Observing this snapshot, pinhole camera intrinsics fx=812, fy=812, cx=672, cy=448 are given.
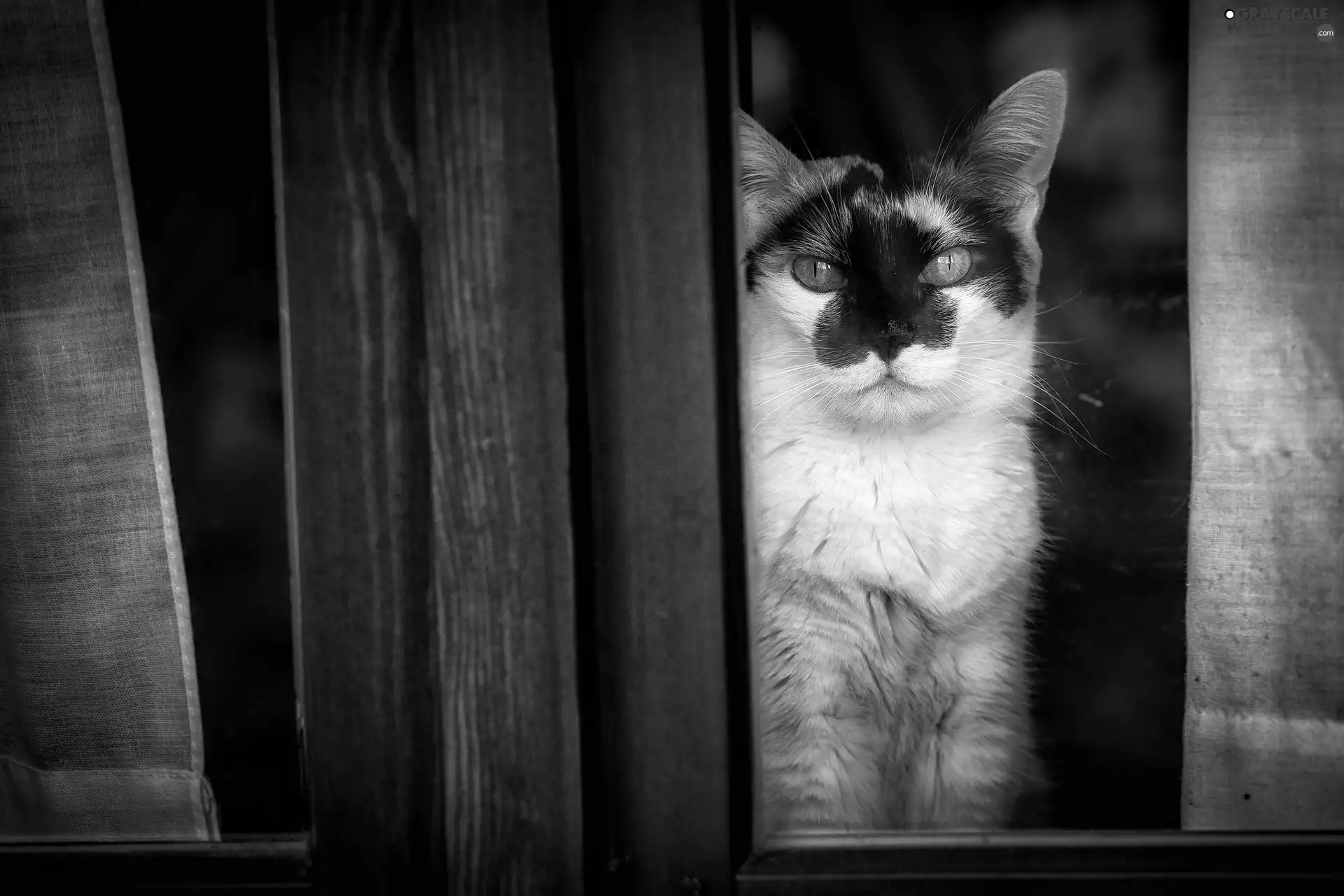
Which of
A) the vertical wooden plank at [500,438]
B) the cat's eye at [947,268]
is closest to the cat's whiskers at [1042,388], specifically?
the cat's eye at [947,268]

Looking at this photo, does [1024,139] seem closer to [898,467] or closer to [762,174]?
[762,174]

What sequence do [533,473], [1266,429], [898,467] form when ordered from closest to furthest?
[533,473], [1266,429], [898,467]

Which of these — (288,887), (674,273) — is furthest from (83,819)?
(674,273)

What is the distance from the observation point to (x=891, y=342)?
1011 millimetres

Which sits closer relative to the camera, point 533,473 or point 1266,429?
point 533,473

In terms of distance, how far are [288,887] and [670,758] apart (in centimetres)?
39

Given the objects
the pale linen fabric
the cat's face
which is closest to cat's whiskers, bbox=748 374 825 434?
the cat's face

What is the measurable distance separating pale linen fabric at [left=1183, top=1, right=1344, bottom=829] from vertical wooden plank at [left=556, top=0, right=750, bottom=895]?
23.4 inches

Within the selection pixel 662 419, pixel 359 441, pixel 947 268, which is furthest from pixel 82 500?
pixel 947 268

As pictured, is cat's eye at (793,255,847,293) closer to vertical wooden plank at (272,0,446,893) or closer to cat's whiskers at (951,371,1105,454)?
cat's whiskers at (951,371,1105,454)

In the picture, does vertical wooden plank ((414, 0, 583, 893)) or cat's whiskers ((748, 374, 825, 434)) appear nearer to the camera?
vertical wooden plank ((414, 0, 583, 893))

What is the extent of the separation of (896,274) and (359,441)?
0.68 metres

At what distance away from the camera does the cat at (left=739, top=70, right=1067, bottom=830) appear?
1.01 m

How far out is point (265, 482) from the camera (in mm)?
952
